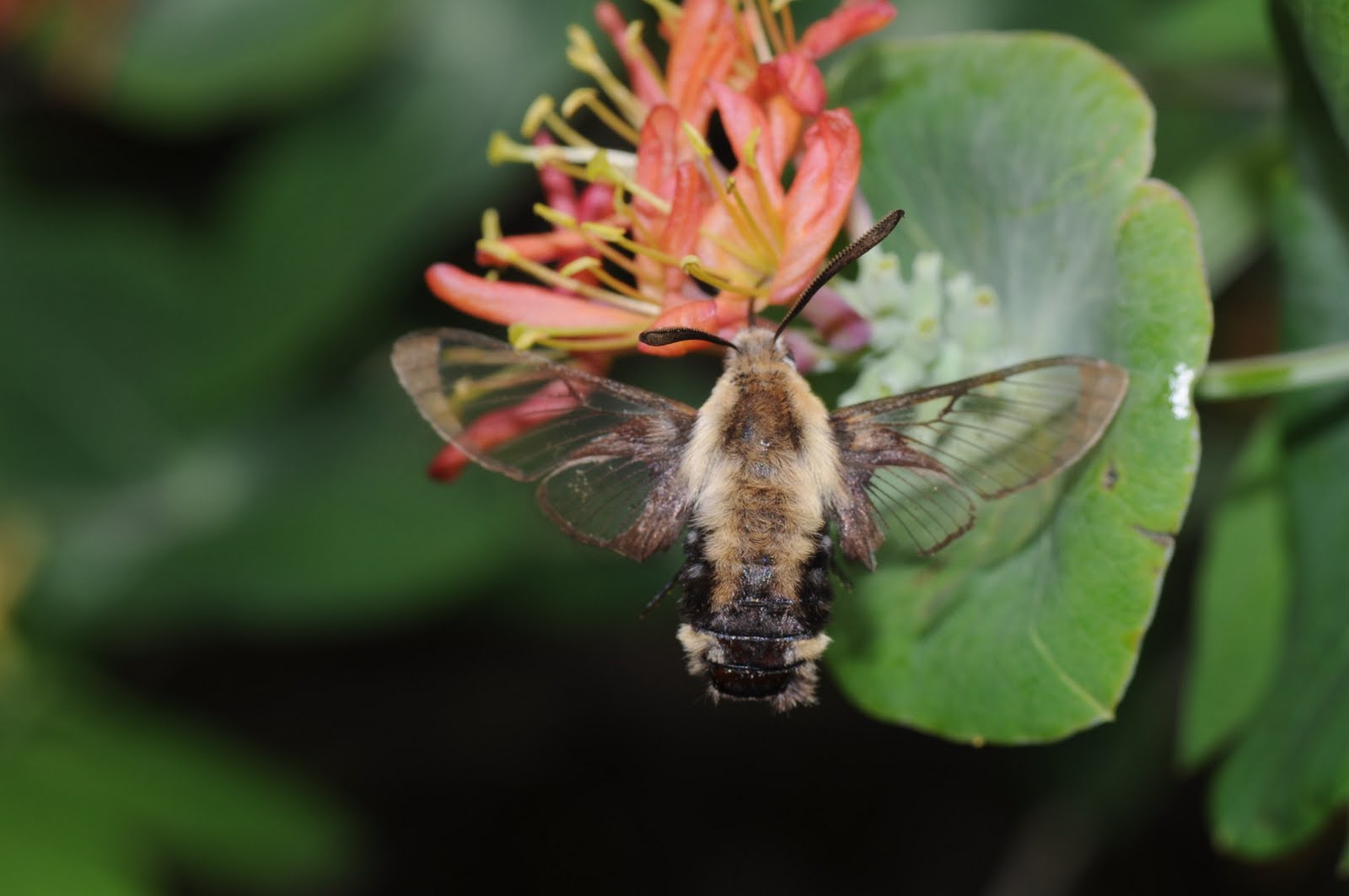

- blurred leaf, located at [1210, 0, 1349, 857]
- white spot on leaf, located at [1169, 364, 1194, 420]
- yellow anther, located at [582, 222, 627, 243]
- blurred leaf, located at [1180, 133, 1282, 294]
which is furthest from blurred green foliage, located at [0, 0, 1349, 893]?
yellow anther, located at [582, 222, 627, 243]

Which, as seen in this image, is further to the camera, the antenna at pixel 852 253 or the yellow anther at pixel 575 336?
the yellow anther at pixel 575 336

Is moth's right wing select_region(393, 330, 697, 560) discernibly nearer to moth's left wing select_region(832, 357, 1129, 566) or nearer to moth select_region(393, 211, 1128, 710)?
moth select_region(393, 211, 1128, 710)

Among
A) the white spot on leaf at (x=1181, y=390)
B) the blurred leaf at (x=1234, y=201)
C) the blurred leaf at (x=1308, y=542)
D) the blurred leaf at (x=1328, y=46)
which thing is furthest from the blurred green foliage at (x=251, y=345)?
the white spot on leaf at (x=1181, y=390)

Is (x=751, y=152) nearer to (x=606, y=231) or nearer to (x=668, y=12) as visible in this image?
(x=606, y=231)

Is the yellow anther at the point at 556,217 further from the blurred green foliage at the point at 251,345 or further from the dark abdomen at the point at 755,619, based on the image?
the blurred green foliage at the point at 251,345

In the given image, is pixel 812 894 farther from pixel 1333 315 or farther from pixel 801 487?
pixel 801 487

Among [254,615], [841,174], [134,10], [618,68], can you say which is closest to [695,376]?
[618,68]

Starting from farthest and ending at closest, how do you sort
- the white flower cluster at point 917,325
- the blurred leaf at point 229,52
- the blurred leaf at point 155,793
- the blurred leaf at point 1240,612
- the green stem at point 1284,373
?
1. the blurred leaf at point 229,52
2. the blurred leaf at point 155,793
3. the blurred leaf at point 1240,612
4. the white flower cluster at point 917,325
5. the green stem at point 1284,373
